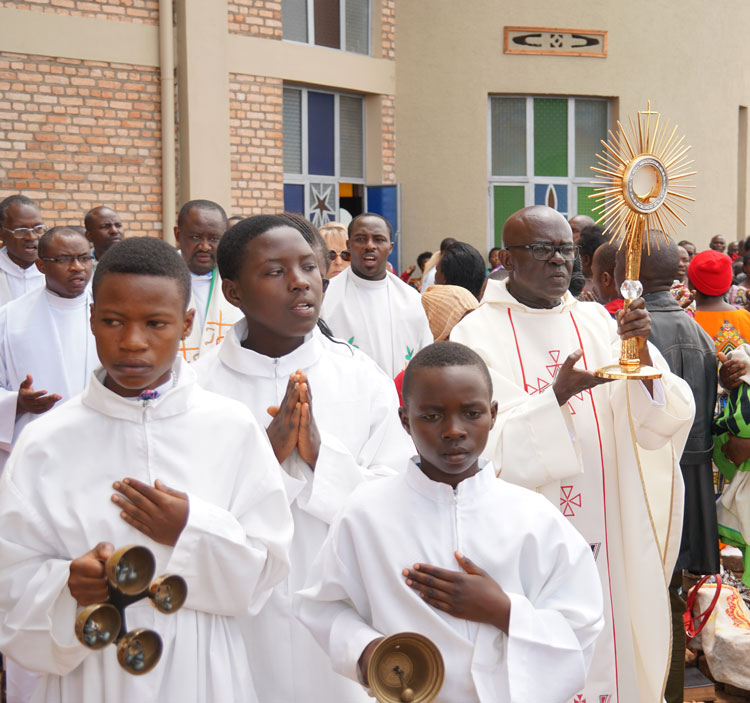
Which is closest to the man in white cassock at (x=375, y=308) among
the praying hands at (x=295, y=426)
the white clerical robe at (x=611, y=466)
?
the white clerical robe at (x=611, y=466)

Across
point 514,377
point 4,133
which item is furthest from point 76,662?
point 4,133

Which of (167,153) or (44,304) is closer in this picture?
(44,304)

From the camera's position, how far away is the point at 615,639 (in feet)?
12.4

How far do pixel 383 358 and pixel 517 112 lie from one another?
10138 millimetres

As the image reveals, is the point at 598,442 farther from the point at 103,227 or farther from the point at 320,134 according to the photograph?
the point at 320,134

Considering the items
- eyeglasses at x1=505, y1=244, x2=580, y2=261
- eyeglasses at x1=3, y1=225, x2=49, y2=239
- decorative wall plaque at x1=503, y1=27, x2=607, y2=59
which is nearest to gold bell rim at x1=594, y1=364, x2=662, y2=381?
eyeglasses at x1=505, y1=244, x2=580, y2=261

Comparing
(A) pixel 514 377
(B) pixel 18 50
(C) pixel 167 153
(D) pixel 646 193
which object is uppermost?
(B) pixel 18 50

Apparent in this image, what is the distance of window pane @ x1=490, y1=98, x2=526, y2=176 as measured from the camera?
15.6m

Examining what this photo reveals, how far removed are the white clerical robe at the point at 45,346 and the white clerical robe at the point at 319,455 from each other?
7.22 feet

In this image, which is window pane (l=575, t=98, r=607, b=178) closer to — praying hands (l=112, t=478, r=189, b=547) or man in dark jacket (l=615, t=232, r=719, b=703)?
man in dark jacket (l=615, t=232, r=719, b=703)

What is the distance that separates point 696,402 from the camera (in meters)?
4.46

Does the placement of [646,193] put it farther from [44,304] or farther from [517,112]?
[517,112]

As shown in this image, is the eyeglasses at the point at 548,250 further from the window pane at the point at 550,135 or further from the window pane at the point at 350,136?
the window pane at the point at 550,135

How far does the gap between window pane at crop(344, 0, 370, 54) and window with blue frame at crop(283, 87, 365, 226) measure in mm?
715
